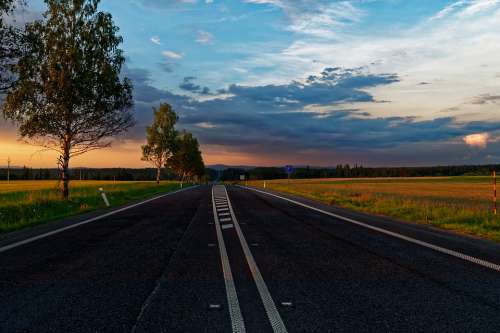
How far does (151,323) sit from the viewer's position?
3.92 meters

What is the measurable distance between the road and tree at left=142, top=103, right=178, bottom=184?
56.2 m

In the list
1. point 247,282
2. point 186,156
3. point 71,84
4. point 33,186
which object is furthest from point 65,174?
point 186,156

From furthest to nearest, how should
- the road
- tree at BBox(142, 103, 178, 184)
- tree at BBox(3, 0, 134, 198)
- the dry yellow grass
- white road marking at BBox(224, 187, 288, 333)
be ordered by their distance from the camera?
tree at BBox(142, 103, 178, 184) → the dry yellow grass → tree at BBox(3, 0, 134, 198) → the road → white road marking at BBox(224, 187, 288, 333)

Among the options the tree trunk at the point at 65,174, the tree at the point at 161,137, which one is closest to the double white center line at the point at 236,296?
the tree trunk at the point at 65,174

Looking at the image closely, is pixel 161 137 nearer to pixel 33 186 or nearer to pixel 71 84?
pixel 33 186

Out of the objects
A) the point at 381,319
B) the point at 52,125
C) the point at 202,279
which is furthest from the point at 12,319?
the point at 52,125

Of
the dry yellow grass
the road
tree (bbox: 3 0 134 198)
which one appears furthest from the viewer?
the dry yellow grass

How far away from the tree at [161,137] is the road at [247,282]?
184 feet

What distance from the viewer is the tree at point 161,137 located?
6519cm

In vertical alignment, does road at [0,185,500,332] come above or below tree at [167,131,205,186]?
below

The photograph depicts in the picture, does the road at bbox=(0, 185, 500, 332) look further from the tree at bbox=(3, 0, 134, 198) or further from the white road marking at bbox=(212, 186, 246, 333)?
the tree at bbox=(3, 0, 134, 198)

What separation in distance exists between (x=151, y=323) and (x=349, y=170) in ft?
501

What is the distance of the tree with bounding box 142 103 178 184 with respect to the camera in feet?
214

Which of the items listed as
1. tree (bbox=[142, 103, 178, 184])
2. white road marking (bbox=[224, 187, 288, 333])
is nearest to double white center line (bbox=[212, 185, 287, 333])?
white road marking (bbox=[224, 187, 288, 333])
